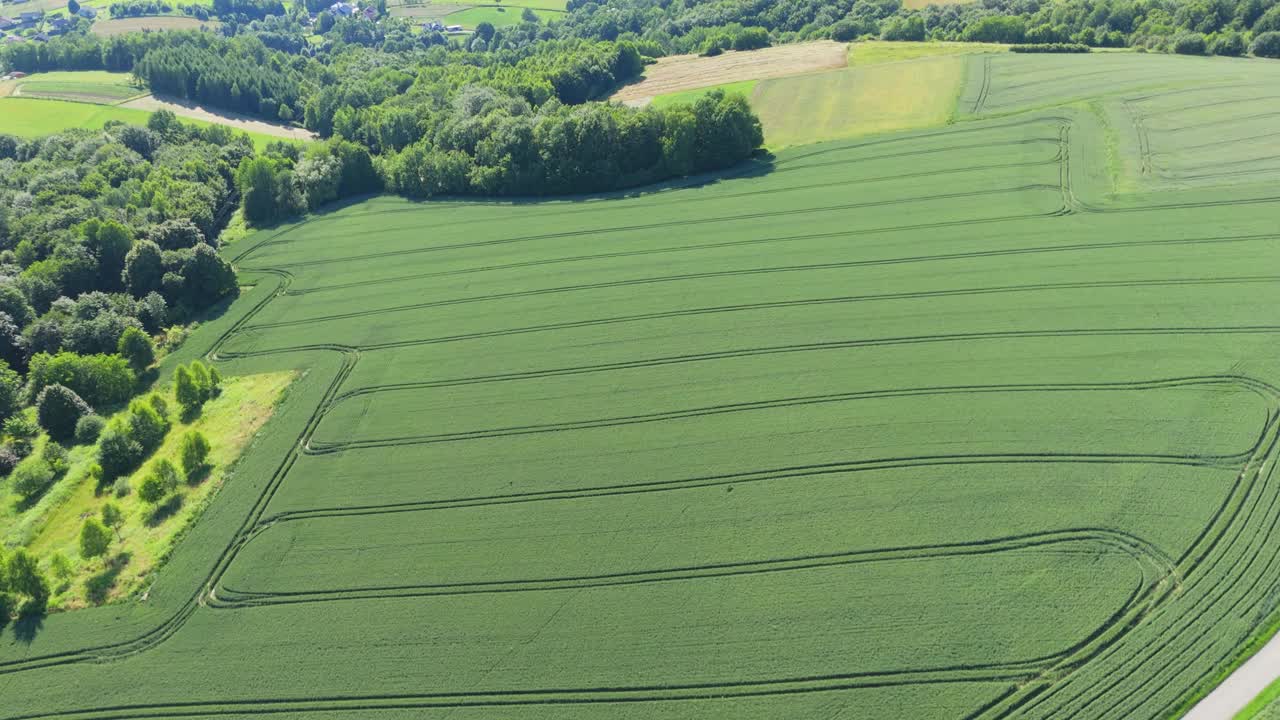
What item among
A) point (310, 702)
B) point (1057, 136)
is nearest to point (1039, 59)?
point (1057, 136)

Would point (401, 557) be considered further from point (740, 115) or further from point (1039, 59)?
point (1039, 59)

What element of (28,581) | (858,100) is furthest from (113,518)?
(858,100)

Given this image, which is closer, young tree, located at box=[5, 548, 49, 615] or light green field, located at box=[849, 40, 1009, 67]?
young tree, located at box=[5, 548, 49, 615]

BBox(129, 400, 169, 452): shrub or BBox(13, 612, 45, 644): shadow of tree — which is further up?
BBox(129, 400, 169, 452): shrub

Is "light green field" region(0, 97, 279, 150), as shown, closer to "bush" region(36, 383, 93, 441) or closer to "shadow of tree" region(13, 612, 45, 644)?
"bush" region(36, 383, 93, 441)

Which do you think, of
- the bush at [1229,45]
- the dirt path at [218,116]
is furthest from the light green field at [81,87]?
the bush at [1229,45]

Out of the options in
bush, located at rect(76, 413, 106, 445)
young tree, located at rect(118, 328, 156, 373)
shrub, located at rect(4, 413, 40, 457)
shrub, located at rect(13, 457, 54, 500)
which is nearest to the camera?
shrub, located at rect(13, 457, 54, 500)

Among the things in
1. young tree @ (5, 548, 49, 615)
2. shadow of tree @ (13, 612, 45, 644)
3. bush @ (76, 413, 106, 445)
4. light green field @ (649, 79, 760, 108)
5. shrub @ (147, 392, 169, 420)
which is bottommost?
shadow of tree @ (13, 612, 45, 644)

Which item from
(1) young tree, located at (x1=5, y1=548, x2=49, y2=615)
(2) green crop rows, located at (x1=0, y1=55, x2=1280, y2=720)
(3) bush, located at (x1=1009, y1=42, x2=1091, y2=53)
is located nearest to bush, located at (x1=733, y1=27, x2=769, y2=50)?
(3) bush, located at (x1=1009, y1=42, x2=1091, y2=53)

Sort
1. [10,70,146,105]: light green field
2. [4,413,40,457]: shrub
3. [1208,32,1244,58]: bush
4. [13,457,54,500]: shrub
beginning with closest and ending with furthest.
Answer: [13,457,54,500]: shrub < [4,413,40,457]: shrub < [1208,32,1244,58]: bush < [10,70,146,105]: light green field
